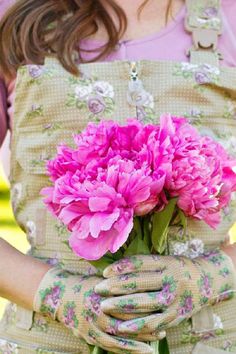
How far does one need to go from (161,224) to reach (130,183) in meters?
0.16

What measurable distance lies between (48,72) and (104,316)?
27.9 inches

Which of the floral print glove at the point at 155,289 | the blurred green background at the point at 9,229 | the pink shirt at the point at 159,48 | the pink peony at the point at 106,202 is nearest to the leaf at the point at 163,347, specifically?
the floral print glove at the point at 155,289

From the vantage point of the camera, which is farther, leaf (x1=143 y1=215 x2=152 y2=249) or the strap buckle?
the strap buckle

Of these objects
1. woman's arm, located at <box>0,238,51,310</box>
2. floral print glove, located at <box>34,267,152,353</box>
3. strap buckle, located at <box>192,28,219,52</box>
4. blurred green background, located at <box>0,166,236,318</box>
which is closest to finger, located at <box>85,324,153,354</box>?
floral print glove, located at <box>34,267,152,353</box>

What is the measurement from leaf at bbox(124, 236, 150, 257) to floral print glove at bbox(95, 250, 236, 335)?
0.03m

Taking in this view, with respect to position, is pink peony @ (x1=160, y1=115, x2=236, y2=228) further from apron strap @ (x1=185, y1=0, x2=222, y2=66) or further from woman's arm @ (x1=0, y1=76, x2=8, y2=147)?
woman's arm @ (x1=0, y1=76, x2=8, y2=147)

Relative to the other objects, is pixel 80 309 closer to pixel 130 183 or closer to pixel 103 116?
pixel 130 183

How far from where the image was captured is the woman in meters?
2.84

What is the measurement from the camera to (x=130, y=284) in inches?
109

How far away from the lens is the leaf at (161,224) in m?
2.76

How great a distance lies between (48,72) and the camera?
3.13 meters

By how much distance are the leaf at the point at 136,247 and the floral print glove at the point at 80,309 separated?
0.11m

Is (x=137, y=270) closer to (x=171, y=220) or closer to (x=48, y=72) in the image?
(x=171, y=220)

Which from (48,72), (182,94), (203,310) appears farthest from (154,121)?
(203,310)
